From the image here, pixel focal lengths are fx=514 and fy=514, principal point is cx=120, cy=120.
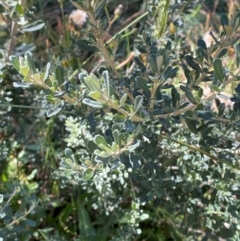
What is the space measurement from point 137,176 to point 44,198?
1.32 ft

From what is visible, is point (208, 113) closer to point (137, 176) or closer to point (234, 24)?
point (234, 24)

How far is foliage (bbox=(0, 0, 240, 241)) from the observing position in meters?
0.99

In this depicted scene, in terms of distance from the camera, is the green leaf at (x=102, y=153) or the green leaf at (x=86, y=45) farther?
the green leaf at (x=86, y=45)

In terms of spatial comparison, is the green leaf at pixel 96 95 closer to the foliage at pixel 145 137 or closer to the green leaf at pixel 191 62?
the foliage at pixel 145 137

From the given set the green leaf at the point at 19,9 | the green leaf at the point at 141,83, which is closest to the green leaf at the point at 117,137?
the green leaf at the point at 141,83

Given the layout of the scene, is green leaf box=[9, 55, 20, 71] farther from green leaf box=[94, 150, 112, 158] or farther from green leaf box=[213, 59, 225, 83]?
green leaf box=[213, 59, 225, 83]

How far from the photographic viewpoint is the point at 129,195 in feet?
4.82

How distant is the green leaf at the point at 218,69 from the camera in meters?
0.96

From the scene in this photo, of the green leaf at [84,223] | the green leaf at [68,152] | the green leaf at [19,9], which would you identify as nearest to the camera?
the green leaf at [68,152]

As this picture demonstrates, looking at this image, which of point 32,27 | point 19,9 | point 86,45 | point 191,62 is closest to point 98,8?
point 86,45

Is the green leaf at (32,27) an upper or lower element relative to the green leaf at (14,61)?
lower

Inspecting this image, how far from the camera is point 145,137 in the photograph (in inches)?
45.6

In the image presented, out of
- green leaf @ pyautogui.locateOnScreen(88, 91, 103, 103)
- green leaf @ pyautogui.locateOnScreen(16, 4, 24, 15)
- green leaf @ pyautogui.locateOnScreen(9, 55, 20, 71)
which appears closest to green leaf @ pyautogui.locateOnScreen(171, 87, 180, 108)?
green leaf @ pyautogui.locateOnScreen(88, 91, 103, 103)

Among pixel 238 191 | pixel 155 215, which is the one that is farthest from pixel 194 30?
pixel 238 191
